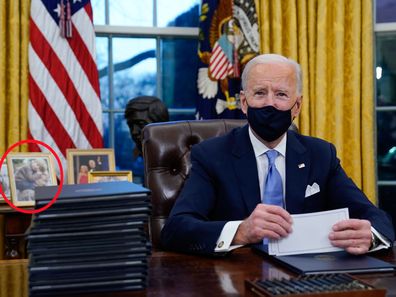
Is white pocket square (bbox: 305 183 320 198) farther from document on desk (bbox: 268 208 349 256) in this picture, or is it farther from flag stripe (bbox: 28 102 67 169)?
flag stripe (bbox: 28 102 67 169)

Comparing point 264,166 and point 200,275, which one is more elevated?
point 264,166

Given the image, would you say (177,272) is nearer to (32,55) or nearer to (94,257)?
(94,257)

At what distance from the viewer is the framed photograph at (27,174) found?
2.90 meters

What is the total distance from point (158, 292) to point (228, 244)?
43cm

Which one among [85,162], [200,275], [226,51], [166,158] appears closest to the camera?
[200,275]

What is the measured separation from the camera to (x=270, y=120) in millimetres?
1978

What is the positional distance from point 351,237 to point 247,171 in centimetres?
59

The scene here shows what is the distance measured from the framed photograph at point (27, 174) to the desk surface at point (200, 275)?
4.78 ft

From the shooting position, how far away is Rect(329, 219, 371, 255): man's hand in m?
1.44

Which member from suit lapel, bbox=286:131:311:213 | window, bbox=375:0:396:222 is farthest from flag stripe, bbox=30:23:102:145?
window, bbox=375:0:396:222

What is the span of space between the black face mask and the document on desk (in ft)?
1.89

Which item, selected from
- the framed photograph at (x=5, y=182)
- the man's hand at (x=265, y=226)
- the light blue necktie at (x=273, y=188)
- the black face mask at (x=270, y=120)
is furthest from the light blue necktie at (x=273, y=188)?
the framed photograph at (x=5, y=182)

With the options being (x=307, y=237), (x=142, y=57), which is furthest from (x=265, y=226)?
(x=142, y=57)

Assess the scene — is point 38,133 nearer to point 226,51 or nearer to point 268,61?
point 226,51
